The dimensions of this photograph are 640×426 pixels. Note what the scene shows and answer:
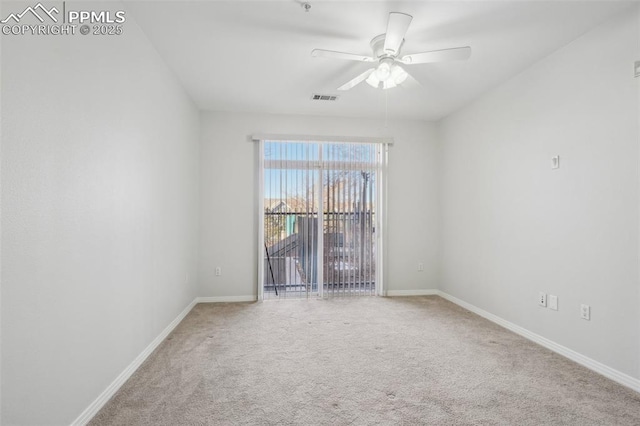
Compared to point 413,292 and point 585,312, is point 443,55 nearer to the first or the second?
point 585,312

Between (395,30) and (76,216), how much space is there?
220cm

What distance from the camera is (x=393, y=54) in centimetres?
241

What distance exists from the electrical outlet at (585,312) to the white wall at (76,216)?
3426 millimetres

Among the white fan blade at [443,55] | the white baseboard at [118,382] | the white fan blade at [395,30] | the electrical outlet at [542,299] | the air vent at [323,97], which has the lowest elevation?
the white baseboard at [118,382]

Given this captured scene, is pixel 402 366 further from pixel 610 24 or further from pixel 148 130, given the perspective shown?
pixel 610 24

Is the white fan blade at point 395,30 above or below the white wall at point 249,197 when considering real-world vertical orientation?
above

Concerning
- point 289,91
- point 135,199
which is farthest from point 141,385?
point 289,91

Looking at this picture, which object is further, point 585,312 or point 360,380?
point 585,312

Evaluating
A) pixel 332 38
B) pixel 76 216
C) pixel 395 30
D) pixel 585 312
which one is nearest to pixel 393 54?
pixel 395 30

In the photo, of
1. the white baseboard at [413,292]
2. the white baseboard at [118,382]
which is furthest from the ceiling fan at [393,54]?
the white baseboard at [413,292]

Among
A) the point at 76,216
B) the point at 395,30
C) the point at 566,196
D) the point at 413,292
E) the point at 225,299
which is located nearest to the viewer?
the point at 76,216

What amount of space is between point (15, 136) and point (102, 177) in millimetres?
646

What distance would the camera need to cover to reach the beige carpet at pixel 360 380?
184 cm

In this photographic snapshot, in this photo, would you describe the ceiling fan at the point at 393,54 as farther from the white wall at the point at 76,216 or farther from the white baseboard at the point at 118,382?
the white baseboard at the point at 118,382
